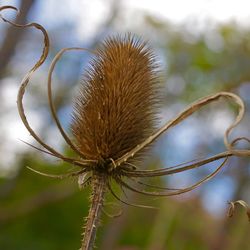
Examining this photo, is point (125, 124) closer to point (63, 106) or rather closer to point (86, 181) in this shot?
point (86, 181)

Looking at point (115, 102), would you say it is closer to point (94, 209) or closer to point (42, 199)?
point (94, 209)

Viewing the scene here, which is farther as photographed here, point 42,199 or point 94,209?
point 42,199

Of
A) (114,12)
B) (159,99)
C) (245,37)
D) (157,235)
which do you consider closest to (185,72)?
(245,37)

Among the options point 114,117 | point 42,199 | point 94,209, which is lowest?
point 42,199

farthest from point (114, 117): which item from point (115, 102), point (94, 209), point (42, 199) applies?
point (42, 199)

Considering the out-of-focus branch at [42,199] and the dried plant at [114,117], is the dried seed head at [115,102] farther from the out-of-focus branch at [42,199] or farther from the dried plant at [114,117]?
the out-of-focus branch at [42,199]

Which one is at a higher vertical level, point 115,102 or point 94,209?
point 115,102

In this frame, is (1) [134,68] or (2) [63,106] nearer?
(1) [134,68]
